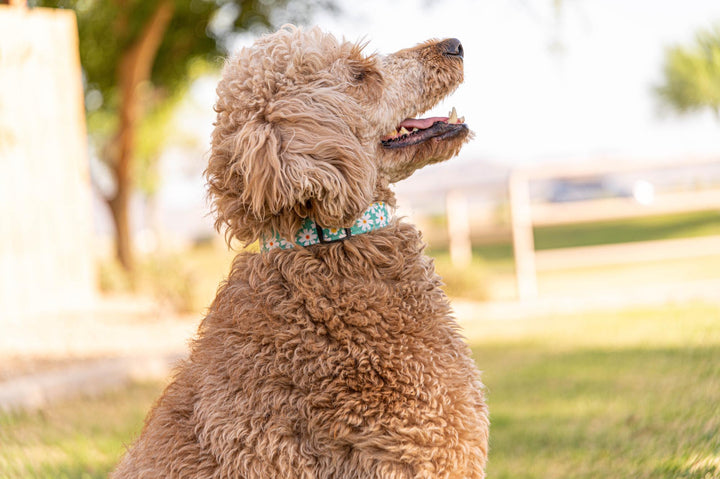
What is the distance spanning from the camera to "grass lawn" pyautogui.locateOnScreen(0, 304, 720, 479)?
381 cm

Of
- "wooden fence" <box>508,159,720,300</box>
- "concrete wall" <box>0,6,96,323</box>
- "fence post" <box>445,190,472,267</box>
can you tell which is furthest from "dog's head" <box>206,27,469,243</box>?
"fence post" <box>445,190,472,267</box>

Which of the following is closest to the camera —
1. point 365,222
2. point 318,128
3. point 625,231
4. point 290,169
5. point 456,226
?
point 290,169

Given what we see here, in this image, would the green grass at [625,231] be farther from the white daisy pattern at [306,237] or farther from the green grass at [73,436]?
the white daisy pattern at [306,237]

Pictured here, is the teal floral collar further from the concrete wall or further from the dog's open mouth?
the concrete wall

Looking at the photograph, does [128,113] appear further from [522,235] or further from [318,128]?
[318,128]

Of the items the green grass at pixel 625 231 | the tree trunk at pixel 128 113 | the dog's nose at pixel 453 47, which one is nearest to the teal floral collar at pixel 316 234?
the dog's nose at pixel 453 47

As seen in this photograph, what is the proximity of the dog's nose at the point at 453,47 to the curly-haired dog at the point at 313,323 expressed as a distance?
14.9 inches

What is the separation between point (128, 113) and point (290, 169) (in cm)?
1302

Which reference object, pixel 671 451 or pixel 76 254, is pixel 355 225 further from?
pixel 76 254

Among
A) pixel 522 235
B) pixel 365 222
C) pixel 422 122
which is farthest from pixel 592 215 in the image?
pixel 365 222

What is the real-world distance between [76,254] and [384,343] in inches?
317

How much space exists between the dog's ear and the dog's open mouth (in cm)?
18

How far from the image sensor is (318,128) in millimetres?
2373

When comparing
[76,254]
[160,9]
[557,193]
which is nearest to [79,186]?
[76,254]
